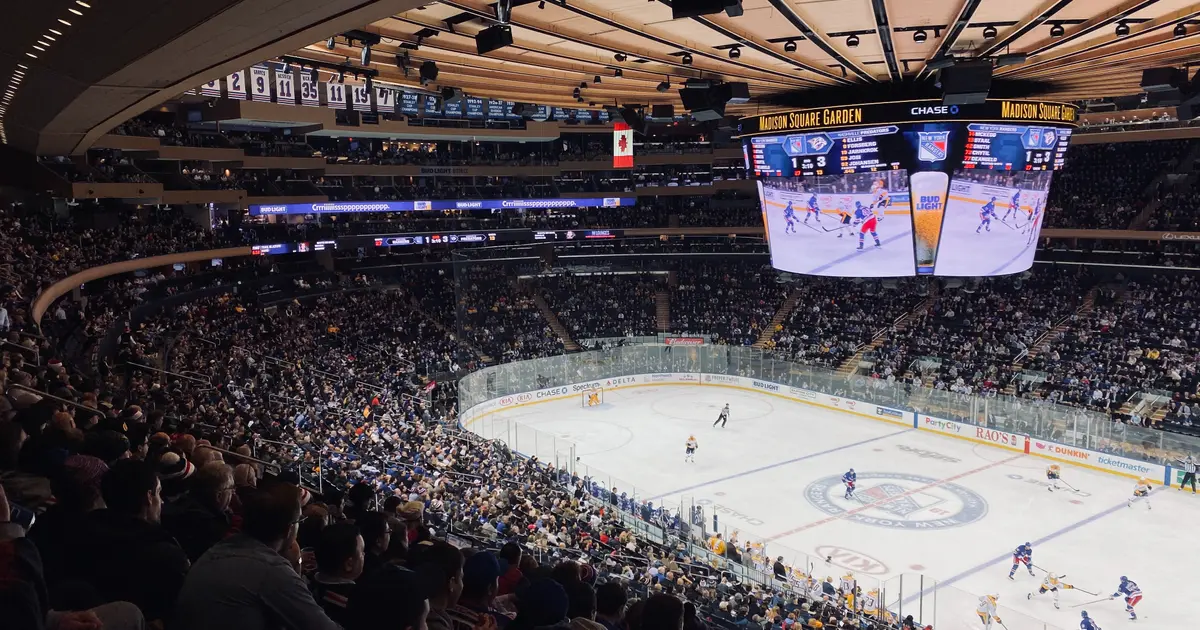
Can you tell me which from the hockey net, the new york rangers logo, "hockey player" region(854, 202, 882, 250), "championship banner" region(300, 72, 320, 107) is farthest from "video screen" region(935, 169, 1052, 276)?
"championship banner" region(300, 72, 320, 107)

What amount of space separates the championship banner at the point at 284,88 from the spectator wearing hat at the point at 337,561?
21.7 meters

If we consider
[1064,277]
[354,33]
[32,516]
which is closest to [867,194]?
[354,33]

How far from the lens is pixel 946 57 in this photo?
11.9m

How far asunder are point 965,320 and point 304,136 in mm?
27104

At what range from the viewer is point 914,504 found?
20109mm

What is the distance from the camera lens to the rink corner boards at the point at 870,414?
2200cm

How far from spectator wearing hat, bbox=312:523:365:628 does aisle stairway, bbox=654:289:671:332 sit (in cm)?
3601

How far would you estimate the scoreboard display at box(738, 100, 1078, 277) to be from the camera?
15570 millimetres

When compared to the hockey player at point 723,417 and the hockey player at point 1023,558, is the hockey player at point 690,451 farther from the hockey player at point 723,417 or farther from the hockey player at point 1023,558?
the hockey player at point 1023,558

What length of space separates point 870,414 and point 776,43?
1956 cm

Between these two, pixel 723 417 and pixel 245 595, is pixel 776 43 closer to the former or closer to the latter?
pixel 245 595

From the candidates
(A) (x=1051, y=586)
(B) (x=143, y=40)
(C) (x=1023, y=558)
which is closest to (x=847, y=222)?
(C) (x=1023, y=558)

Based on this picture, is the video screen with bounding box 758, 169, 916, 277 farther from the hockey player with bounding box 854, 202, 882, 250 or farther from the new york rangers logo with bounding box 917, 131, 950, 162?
the new york rangers logo with bounding box 917, 131, 950, 162

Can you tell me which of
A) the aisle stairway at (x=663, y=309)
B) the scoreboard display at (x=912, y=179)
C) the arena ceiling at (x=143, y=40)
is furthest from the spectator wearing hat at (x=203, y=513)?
the aisle stairway at (x=663, y=309)
